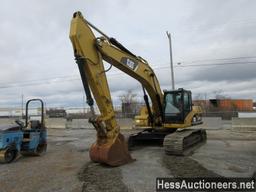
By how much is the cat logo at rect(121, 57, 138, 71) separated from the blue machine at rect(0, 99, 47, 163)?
3.76 metres

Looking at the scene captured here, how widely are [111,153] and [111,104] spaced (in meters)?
1.47

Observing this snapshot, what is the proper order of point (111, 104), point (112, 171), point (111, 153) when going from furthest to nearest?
1. point (111, 104)
2. point (111, 153)
3. point (112, 171)

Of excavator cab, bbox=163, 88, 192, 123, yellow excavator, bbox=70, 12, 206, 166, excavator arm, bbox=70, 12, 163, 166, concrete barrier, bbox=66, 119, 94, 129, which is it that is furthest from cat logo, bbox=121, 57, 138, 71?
concrete barrier, bbox=66, 119, 94, 129

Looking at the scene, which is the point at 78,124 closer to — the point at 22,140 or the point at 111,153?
the point at 22,140

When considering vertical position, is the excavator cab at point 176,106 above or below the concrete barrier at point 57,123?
above

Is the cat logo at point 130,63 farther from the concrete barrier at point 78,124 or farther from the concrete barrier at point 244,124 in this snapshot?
the concrete barrier at point 78,124

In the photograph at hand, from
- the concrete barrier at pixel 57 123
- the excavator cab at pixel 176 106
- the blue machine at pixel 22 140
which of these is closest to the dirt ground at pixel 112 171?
the blue machine at pixel 22 140

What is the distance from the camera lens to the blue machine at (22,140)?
10.9 meters

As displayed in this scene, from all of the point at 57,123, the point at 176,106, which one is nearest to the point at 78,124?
the point at 57,123

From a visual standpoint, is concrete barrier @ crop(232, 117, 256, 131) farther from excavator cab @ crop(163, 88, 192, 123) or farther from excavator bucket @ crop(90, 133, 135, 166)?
excavator bucket @ crop(90, 133, 135, 166)

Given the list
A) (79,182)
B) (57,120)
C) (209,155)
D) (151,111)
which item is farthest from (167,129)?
(57,120)

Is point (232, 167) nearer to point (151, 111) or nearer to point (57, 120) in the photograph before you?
point (151, 111)

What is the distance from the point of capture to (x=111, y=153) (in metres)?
9.02

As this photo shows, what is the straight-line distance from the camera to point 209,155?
11352mm
